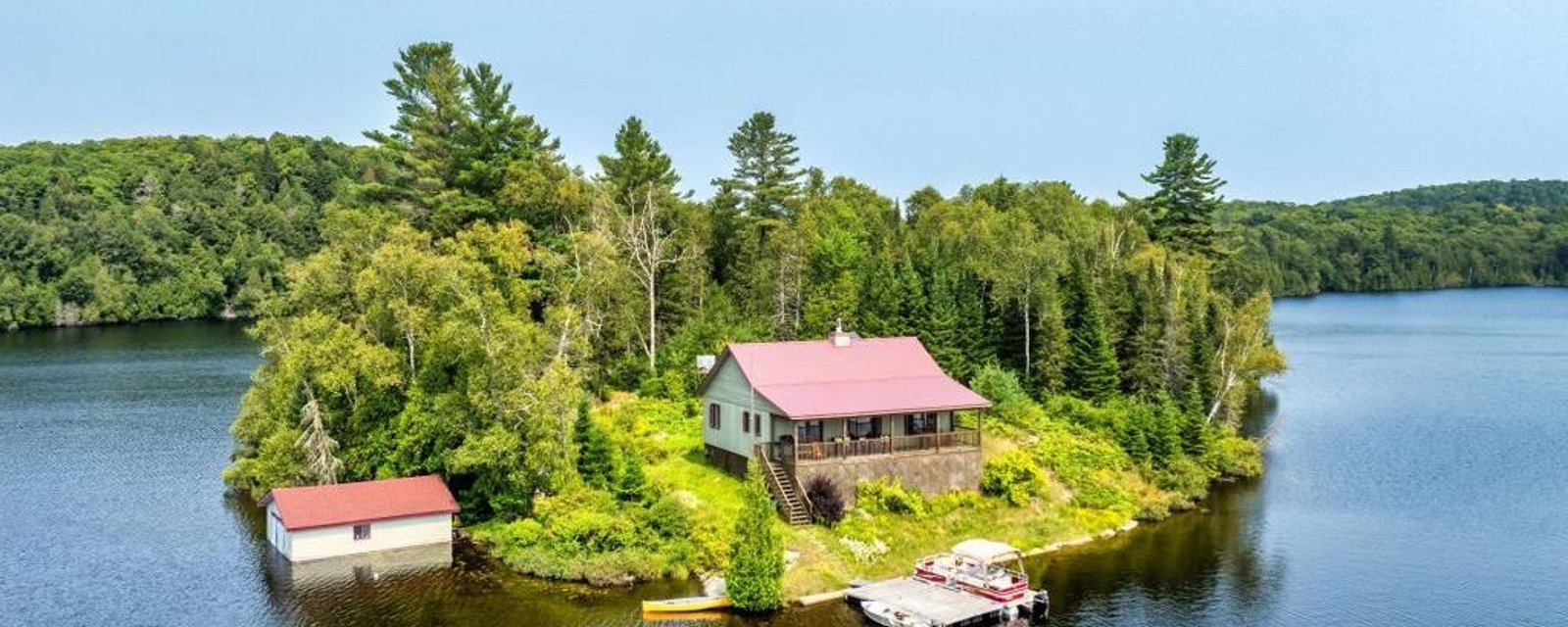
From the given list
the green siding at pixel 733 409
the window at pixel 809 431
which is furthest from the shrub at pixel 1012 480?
the green siding at pixel 733 409

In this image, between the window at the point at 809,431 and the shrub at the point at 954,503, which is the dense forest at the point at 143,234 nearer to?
the window at the point at 809,431

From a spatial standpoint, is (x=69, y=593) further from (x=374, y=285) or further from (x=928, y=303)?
(x=928, y=303)

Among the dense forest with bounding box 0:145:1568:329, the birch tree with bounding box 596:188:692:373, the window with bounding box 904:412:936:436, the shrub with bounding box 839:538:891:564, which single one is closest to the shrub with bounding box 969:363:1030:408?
the window with bounding box 904:412:936:436

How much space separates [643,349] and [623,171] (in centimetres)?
1154

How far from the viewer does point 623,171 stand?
7688 cm

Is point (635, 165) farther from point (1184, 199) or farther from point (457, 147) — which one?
point (1184, 199)

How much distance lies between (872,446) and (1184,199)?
50.7 metres

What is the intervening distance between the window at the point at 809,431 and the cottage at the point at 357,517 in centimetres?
1371

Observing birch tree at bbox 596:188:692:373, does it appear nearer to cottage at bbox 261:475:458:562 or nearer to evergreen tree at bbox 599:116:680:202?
evergreen tree at bbox 599:116:680:202

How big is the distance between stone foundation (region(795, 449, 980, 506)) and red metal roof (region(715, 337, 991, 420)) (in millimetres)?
1859

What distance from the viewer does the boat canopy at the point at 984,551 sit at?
136 feet

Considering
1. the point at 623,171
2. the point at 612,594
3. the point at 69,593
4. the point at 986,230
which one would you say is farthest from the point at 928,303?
the point at 69,593

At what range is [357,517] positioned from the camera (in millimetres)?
44531

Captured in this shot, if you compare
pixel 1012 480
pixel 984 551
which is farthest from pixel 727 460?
pixel 984 551
